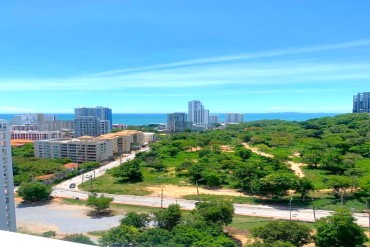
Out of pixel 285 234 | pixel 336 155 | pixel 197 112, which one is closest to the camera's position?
pixel 285 234

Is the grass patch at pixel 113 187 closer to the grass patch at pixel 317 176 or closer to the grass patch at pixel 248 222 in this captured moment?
the grass patch at pixel 248 222

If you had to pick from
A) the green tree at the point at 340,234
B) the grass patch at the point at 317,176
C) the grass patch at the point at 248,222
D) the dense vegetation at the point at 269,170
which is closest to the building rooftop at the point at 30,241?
the green tree at the point at 340,234

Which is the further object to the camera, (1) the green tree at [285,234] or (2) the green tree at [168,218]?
(2) the green tree at [168,218]

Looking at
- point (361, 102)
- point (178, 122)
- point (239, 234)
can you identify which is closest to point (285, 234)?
point (239, 234)

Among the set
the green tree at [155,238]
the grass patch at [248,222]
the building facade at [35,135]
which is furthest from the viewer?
the building facade at [35,135]

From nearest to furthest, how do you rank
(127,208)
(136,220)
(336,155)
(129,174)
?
(136,220) → (127,208) → (129,174) → (336,155)

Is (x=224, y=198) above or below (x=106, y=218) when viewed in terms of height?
above

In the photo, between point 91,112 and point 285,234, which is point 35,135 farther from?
point 285,234

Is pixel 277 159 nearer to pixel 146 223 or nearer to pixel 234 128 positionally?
pixel 146 223
